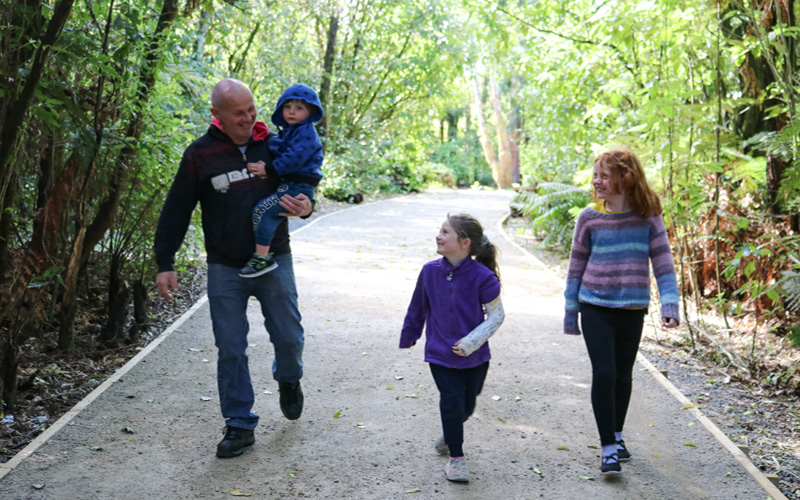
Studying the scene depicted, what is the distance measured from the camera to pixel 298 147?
168 inches

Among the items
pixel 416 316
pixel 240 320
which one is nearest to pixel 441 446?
pixel 416 316

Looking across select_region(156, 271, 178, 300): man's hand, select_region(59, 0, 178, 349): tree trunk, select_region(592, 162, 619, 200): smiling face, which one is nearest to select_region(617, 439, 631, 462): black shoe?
select_region(592, 162, 619, 200): smiling face

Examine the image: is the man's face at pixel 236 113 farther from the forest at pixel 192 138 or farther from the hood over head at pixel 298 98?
the forest at pixel 192 138

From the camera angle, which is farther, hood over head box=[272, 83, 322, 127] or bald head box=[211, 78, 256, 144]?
hood over head box=[272, 83, 322, 127]

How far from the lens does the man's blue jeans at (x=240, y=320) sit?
4.35 meters

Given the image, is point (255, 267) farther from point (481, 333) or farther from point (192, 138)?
point (192, 138)

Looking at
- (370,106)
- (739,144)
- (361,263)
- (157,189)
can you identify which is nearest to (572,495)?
(157,189)

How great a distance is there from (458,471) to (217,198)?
2.03 m

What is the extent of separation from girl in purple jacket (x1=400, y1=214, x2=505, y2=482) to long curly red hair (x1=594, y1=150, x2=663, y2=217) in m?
0.80

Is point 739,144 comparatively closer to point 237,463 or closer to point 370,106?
point 237,463

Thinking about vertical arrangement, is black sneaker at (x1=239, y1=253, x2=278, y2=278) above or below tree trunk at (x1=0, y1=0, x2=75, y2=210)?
below

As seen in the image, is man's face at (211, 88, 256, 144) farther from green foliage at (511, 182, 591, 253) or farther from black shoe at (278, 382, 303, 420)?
green foliage at (511, 182, 591, 253)

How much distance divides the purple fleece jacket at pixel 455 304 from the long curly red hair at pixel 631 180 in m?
0.89

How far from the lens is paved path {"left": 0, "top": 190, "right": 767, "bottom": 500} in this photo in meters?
4.01
